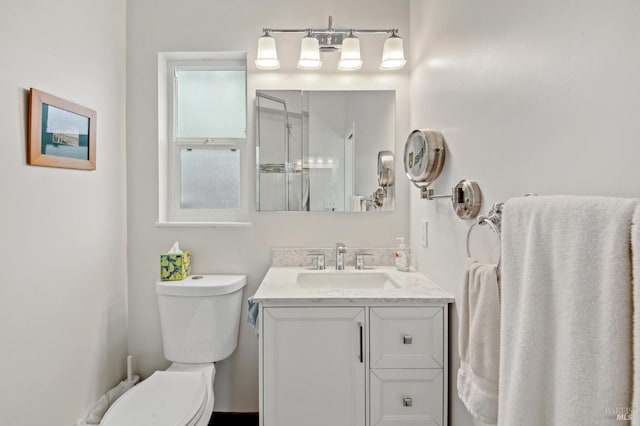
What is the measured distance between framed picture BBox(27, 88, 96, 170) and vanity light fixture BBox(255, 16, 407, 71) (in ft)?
2.90

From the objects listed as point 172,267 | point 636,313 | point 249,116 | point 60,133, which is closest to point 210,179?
point 249,116

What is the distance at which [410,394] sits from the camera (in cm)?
140

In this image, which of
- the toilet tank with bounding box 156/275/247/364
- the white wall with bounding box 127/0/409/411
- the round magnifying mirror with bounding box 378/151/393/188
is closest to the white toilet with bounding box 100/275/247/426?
the toilet tank with bounding box 156/275/247/364

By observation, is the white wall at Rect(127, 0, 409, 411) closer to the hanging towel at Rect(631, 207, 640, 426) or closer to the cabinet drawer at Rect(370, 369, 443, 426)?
the cabinet drawer at Rect(370, 369, 443, 426)

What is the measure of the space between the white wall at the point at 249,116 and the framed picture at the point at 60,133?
344 millimetres

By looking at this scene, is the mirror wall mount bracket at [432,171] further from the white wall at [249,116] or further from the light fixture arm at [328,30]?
the light fixture arm at [328,30]

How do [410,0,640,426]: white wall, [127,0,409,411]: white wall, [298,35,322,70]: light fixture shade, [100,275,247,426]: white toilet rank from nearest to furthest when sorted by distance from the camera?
[410,0,640,426]: white wall
[100,275,247,426]: white toilet
[298,35,322,70]: light fixture shade
[127,0,409,411]: white wall

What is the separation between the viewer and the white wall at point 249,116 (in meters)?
1.98

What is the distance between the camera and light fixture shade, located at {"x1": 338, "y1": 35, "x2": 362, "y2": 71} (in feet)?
6.10

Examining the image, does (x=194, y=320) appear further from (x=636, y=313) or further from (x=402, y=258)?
(x=636, y=313)

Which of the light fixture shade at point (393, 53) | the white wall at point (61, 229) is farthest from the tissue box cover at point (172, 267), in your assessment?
the light fixture shade at point (393, 53)

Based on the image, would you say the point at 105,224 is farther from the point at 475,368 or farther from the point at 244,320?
the point at 475,368

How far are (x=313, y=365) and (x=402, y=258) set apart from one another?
2.50 feet

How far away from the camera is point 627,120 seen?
64 centimetres
